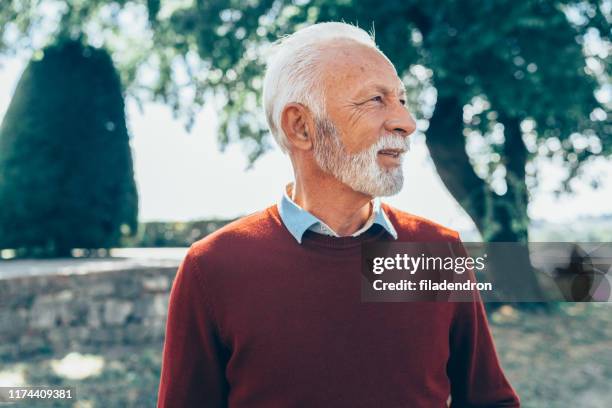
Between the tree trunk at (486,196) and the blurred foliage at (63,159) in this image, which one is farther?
the blurred foliage at (63,159)

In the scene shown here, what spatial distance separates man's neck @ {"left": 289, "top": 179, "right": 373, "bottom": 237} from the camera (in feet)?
6.50

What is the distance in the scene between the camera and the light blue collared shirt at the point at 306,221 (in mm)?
1908

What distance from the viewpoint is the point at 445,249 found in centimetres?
204

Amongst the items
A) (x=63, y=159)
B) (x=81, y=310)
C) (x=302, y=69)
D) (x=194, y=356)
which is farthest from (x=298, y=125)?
(x=63, y=159)

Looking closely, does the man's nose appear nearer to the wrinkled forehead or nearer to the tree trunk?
the wrinkled forehead

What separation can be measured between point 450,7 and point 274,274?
7.57m

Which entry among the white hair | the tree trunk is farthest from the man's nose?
the tree trunk

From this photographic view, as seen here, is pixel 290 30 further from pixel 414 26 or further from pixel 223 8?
pixel 414 26

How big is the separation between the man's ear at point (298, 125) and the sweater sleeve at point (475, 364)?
2.23 feet

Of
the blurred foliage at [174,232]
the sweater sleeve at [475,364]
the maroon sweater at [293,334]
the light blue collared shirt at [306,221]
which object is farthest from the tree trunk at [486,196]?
the blurred foliage at [174,232]

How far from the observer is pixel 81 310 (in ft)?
26.8

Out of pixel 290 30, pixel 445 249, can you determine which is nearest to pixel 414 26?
pixel 290 30

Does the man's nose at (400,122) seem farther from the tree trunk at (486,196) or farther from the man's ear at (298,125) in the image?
the tree trunk at (486,196)

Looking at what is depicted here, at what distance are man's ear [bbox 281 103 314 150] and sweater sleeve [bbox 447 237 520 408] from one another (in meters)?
0.68
